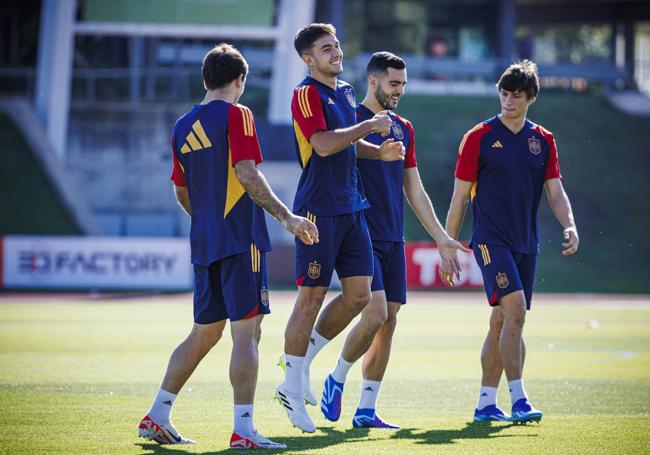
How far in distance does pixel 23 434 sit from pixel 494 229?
3.64 m

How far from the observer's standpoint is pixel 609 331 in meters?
17.2

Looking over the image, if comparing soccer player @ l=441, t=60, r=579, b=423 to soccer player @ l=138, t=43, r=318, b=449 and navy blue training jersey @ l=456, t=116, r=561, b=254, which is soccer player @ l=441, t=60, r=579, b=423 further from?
soccer player @ l=138, t=43, r=318, b=449

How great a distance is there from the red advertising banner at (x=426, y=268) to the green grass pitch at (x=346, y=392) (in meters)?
8.05

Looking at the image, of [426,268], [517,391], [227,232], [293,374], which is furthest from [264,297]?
[426,268]

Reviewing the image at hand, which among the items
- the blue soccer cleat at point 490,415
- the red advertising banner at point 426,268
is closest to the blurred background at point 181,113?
the red advertising banner at point 426,268

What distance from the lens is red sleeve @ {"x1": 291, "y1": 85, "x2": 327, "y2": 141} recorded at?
7332mm

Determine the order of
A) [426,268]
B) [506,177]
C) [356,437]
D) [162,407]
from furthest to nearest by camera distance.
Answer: [426,268], [506,177], [356,437], [162,407]

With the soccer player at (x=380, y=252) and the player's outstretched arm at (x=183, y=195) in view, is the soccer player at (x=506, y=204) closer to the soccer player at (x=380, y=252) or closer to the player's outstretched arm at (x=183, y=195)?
the soccer player at (x=380, y=252)

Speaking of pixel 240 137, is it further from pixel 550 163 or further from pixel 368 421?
pixel 550 163

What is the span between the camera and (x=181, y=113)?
128 ft

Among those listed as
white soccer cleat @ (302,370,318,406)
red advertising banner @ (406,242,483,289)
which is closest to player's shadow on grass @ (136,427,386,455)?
white soccer cleat @ (302,370,318,406)

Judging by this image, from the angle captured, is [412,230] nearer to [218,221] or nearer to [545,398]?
[545,398]

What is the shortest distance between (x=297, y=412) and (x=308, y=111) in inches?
78.2

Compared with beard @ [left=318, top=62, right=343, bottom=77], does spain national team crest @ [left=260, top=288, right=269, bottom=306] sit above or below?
below
